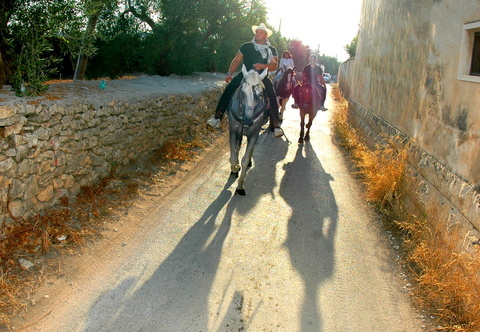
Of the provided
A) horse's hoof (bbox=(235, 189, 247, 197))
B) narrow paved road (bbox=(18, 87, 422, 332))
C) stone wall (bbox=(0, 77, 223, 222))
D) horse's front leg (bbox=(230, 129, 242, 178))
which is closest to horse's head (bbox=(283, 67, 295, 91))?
stone wall (bbox=(0, 77, 223, 222))

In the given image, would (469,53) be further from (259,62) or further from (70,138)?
(70,138)

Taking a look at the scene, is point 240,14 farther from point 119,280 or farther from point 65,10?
point 119,280

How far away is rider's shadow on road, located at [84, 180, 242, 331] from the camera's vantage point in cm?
370

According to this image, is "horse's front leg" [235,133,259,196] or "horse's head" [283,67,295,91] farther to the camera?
"horse's head" [283,67,295,91]

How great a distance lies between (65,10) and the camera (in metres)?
6.14

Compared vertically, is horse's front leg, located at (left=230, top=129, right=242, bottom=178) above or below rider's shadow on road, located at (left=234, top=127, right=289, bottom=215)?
above

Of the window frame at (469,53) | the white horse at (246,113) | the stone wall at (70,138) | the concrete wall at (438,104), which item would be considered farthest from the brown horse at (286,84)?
the window frame at (469,53)

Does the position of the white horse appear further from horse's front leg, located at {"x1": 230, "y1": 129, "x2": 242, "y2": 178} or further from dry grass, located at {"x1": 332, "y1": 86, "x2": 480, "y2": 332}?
dry grass, located at {"x1": 332, "y1": 86, "x2": 480, "y2": 332}

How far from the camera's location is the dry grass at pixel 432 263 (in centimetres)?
368

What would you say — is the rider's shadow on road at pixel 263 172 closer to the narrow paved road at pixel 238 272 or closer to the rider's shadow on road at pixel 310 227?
the narrow paved road at pixel 238 272

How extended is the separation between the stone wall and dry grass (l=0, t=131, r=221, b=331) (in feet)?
0.50

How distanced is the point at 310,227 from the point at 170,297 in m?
2.56

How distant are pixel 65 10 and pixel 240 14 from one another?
1124 cm

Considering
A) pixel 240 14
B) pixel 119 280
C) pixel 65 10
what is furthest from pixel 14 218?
pixel 240 14
